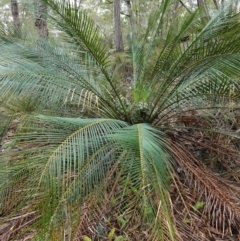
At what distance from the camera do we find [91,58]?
2541 mm

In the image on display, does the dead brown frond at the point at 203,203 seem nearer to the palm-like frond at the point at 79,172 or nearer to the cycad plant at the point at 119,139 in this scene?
the cycad plant at the point at 119,139

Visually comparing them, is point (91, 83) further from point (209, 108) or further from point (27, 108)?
point (209, 108)

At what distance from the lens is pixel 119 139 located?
64.4 inches

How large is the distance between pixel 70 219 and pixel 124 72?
3138 millimetres

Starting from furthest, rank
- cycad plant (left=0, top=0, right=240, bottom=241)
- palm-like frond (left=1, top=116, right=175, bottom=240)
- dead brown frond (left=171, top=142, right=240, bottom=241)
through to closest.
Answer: dead brown frond (left=171, top=142, right=240, bottom=241), cycad plant (left=0, top=0, right=240, bottom=241), palm-like frond (left=1, top=116, right=175, bottom=240)

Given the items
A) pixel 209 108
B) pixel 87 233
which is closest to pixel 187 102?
pixel 209 108

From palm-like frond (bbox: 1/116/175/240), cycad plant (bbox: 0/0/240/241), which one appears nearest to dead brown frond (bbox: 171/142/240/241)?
cycad plant (bbox: 0/0/240/241)

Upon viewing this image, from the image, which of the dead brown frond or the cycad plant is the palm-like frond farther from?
the dead brown frond

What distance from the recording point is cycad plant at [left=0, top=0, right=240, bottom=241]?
1.65 metres

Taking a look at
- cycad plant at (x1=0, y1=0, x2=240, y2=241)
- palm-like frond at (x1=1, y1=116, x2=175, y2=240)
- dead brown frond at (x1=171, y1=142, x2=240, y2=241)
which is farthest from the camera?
dead brown frond at (x1=171, y1=142, x2=240, y2=241)

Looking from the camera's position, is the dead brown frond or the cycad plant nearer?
the cycad plant

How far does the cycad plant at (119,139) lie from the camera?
1646 mm

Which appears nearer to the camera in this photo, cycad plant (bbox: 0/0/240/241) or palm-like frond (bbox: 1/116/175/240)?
palm-like frond (bbox: 1/116/175/240)

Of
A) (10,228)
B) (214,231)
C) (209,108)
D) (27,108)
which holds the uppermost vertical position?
(209,108)
